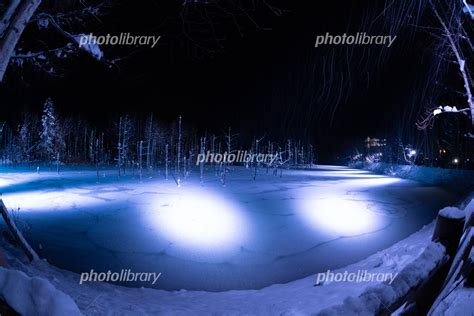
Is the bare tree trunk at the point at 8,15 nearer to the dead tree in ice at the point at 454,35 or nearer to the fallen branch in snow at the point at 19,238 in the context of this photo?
the fallen branch in snow at the point at 19,238

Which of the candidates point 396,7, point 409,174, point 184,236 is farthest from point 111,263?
point 409,174

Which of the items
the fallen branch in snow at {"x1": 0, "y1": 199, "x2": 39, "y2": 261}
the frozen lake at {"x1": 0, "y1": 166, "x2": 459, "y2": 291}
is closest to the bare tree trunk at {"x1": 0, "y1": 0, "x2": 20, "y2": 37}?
the fallen branch in snow at {"x1": 0, "y1": 199, "x2": 39, "y2": 261}

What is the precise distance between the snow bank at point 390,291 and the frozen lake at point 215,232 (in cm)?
484

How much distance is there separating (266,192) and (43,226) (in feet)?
38.6

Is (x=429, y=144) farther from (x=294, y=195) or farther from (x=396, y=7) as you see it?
(x=396, y=7)

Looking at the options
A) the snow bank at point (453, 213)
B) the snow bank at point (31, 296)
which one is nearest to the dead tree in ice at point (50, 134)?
the snow bank at point (31, 296)

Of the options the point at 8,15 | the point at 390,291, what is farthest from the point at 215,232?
the point at 390,291

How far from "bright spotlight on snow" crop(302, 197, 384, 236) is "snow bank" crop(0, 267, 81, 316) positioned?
9.39 metres

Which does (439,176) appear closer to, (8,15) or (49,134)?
(8,15)

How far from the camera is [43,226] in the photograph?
1040cm

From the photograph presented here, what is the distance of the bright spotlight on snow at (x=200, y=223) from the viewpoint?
932 cm

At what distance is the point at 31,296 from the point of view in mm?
1930

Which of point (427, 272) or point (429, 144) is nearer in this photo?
point (427, 272)

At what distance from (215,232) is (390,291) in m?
8.29
